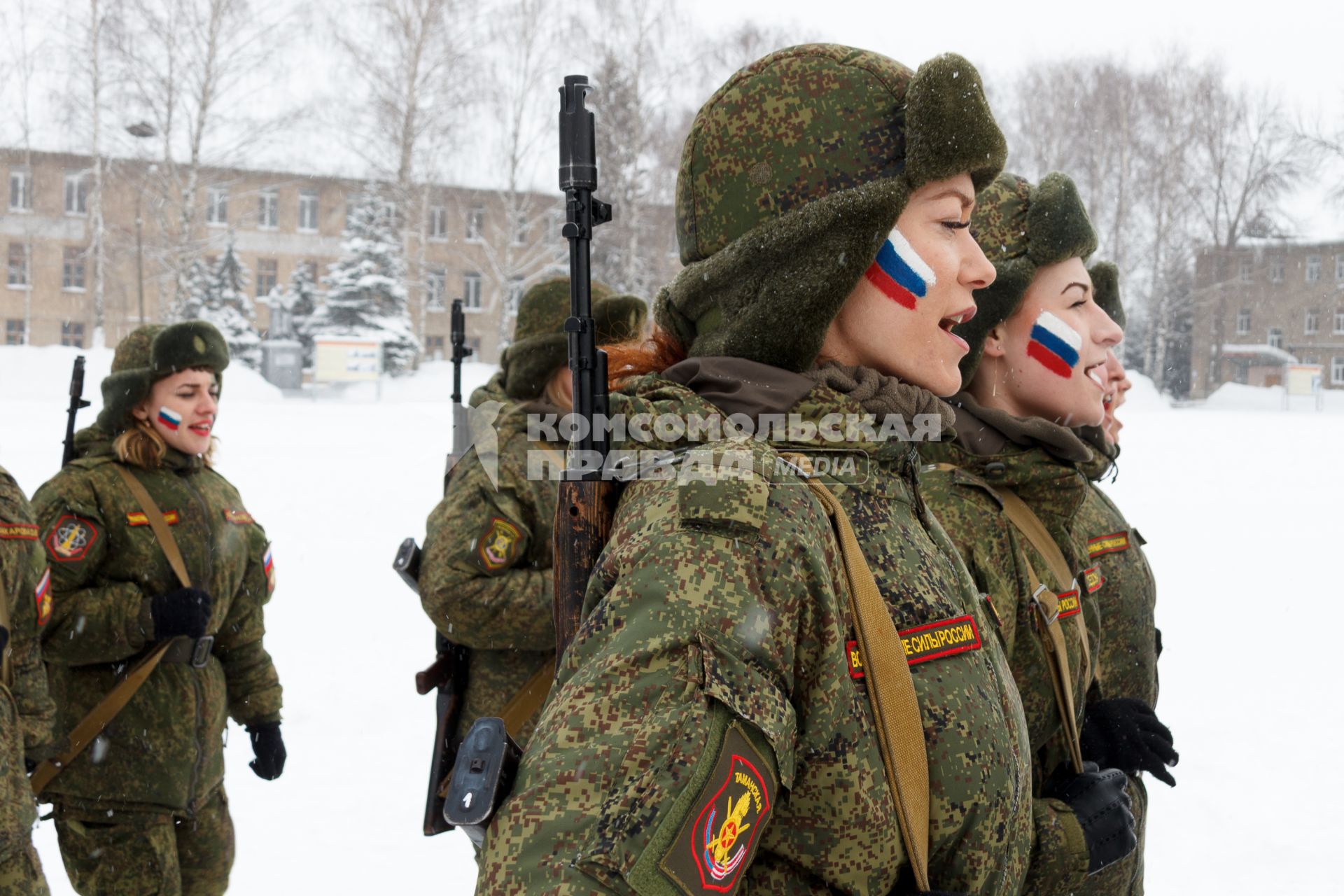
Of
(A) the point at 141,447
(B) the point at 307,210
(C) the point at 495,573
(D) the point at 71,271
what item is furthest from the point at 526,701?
(D) the point at 71,271

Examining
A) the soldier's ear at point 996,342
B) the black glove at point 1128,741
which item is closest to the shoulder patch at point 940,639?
the black glove at point 1128,741

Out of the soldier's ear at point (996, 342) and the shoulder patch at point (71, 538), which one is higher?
the soldier's ear at point (996, 342)

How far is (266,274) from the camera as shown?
37438 millimetres

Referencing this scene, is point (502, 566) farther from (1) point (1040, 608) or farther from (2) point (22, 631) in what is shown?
(1) point (1040, 608)

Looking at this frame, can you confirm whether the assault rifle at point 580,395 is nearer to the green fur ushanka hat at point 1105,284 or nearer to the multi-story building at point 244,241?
the green fur ushanka hat at point 1105,284

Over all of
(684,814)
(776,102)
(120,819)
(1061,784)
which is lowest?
(120,819)

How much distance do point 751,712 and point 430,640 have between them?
7505 millimetres

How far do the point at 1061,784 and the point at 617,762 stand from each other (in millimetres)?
1422

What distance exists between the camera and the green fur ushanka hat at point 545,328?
461 cm

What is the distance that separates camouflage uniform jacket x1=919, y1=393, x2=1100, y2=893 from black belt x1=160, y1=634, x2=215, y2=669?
2.93 metres

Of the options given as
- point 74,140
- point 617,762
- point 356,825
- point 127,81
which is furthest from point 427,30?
point 617,762

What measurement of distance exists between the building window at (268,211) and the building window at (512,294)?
10.5 meters

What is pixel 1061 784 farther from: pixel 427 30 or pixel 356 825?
pixel 427 30

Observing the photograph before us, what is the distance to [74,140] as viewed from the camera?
81.1 ft
